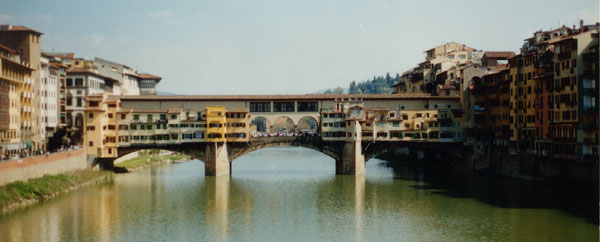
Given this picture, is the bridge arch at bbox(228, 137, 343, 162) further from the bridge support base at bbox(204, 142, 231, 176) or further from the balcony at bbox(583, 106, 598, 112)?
the balcony at bbox(583, 106, 598, 112)

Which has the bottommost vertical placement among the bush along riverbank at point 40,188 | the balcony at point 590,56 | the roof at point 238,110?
the bush along riverbank at point 40,188

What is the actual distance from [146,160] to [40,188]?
31125 mm

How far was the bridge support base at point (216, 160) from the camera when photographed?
2376 inches

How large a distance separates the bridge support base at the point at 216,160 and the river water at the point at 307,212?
1804mm

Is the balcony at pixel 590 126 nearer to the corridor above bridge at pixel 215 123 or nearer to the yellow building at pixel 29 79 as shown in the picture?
the corridor above bridge at pixel 215 123

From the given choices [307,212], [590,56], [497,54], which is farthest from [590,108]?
[497,54]

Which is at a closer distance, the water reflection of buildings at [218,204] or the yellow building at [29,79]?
the water reflection of buildings at [218,204]

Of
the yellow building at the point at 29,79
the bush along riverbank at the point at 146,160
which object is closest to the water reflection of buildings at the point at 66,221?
the yellow building at the point at 29,79

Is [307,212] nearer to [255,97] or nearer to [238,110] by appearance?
[238,110]

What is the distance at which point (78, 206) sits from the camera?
4344 cm

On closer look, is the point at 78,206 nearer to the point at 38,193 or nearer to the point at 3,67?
the point at 38,193

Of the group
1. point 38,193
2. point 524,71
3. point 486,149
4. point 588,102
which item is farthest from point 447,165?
A: point 38,193

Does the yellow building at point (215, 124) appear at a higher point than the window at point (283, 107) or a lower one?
lower

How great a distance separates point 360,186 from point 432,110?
44.0 ft
